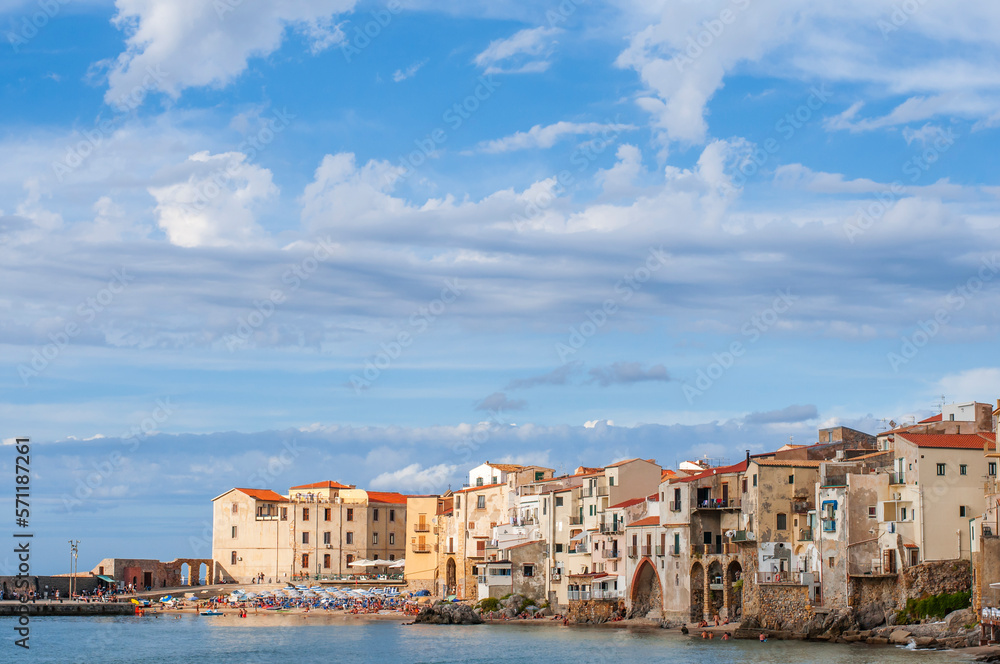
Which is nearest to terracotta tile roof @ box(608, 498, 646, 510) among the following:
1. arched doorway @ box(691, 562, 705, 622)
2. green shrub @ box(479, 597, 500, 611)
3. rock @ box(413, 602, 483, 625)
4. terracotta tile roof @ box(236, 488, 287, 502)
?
arched doorway @ box(691, 562, 705, 622)

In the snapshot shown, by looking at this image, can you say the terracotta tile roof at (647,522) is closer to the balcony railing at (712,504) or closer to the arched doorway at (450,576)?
the balcony railing at (712,504)

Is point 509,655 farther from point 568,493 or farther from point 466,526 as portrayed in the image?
point 466,526

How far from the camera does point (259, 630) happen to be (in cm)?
9531

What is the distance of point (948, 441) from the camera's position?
3034 inches

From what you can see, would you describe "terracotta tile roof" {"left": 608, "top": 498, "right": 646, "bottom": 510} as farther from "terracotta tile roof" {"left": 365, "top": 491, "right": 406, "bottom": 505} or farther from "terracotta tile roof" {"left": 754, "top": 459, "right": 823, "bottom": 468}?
"terracotta tile roof" {"left": 365, "top": 491, "right": 406, "bottom": 505}

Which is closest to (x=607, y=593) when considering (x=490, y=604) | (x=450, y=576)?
(x=490, y=604)

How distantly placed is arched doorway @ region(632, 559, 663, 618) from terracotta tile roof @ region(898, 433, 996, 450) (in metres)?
21.9

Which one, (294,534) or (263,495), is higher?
(263,495)

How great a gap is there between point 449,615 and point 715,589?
23280 millimetres

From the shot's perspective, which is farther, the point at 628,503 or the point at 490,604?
the point at 490,604

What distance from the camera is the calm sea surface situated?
68.1m

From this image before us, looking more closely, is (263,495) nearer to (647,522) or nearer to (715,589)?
(647,522)

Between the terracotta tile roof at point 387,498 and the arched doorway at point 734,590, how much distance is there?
189 ft

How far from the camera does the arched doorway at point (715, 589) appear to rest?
8519 centimetres
